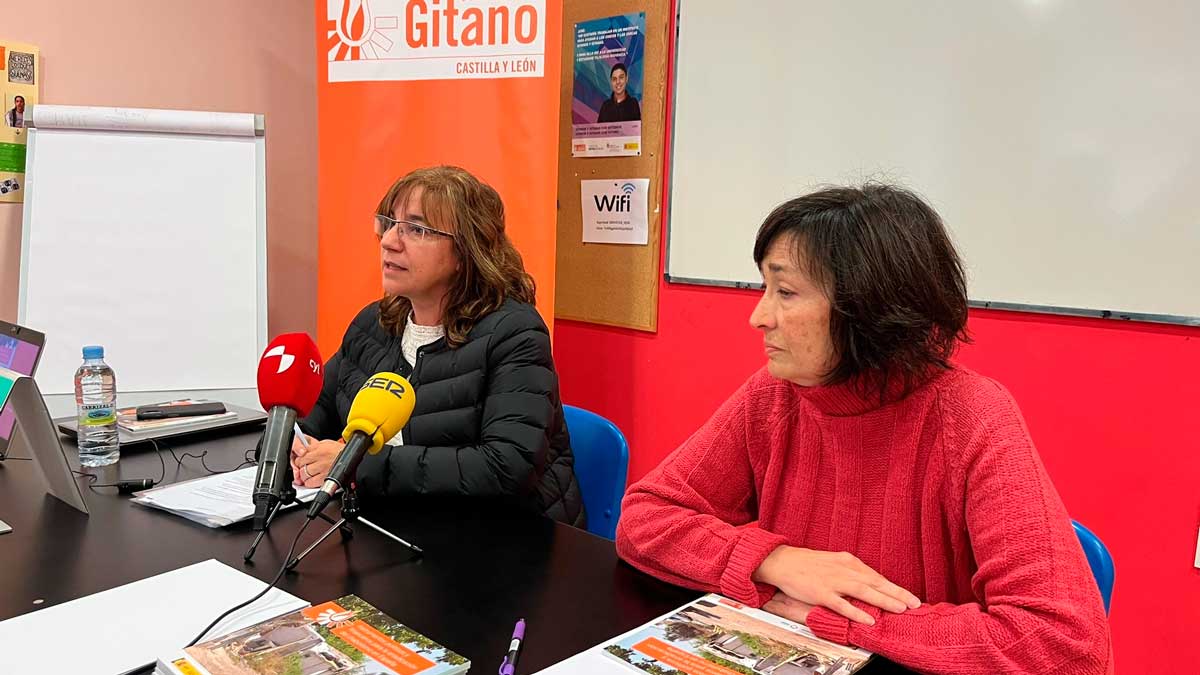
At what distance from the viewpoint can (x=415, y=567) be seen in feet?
4.07

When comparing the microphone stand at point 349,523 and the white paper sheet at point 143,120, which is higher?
the white paper sheet at point 143,120

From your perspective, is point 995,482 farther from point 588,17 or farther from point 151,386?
point 151,386

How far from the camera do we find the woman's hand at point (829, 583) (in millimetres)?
1058

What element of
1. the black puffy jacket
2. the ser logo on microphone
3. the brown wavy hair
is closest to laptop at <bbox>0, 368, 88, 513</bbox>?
the black puffy jacket

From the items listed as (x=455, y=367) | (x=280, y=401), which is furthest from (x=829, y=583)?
(x=455, y=367)

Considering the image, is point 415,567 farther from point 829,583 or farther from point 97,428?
point 97,428

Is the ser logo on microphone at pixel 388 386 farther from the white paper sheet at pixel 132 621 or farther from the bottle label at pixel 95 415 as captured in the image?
the bottle label at pixel 95 415

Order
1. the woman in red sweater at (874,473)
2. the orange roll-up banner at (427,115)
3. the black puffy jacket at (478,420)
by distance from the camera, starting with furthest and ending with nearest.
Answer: the orange roll-up banner at (427,115) → the black puffy jacket at (478,420) → the woman in red sweater at (874,473)

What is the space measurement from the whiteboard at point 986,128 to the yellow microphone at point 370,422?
1.52m

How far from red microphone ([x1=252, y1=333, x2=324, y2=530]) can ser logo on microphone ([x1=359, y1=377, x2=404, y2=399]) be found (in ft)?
0.47

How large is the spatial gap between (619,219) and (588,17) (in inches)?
29.8

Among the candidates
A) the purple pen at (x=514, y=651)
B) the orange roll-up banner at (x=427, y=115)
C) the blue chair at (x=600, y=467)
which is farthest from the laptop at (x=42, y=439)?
the orange roll-up banner at (x=427, y=115)

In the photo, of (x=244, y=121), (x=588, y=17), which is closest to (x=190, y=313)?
(x=244, y=121)

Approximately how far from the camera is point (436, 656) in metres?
0.96
